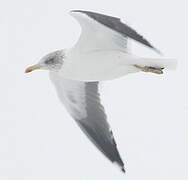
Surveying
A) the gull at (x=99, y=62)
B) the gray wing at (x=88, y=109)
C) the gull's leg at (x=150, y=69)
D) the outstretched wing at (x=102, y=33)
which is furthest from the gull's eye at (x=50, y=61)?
the gull's leg at (x=150, y=69)

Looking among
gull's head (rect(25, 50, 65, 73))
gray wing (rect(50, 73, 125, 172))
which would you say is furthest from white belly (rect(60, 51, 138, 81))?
gray wing (rect(50, 73, 125, 172))

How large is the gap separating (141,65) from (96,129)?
0.93 metres

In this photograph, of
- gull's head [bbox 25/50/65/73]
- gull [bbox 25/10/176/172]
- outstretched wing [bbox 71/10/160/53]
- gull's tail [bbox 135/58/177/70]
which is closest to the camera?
outstretched wing [bbox 71/10/160/53]

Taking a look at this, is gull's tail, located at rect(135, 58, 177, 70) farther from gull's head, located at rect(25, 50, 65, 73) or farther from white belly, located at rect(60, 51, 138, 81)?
gull's head, located at rect(25, 50, 65, 73)

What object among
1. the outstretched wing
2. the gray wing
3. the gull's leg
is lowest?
the gray wing

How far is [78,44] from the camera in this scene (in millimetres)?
6328

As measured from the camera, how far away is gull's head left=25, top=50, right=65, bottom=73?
6.58 metres

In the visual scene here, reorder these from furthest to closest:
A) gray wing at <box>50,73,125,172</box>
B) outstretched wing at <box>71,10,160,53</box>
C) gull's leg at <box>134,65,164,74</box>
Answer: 1. gray wing at <box>50,73,125,172</box>
2. gull's leg at <box>134,65,164,74</box>
3. outstretched wing at <box>71,10,160,53</box>

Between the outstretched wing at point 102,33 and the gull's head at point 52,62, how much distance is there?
0.30 meters

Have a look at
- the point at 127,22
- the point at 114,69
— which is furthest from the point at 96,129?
the point at 127,22

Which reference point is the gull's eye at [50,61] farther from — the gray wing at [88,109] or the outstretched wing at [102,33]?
the outstretched wing at [102,33]

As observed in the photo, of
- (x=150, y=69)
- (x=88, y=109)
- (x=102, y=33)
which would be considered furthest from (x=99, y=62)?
(x=88, y=109)

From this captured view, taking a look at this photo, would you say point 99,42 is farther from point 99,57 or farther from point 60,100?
point 60,100

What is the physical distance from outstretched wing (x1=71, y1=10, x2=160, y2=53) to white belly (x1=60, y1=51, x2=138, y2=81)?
0.22 feet
